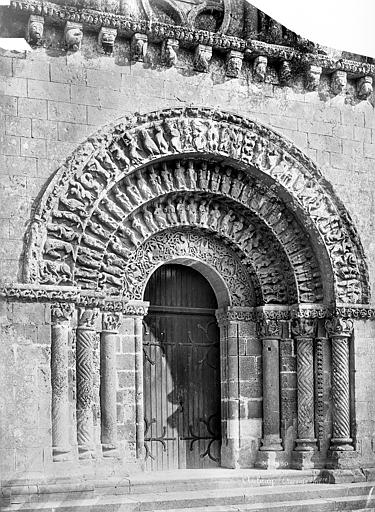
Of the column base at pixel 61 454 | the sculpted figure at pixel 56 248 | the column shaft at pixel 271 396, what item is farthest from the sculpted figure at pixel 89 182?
the column shaft at pixel 271 396

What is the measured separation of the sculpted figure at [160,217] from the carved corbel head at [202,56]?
138cm

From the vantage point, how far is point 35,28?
22.2ft

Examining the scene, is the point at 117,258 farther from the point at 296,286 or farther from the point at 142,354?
the point at 296,286

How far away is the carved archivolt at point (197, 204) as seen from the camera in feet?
22.8

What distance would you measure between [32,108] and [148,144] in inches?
42.3

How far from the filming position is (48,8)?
6805 millimetres

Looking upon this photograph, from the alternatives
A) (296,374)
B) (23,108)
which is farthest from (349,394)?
(23,108)

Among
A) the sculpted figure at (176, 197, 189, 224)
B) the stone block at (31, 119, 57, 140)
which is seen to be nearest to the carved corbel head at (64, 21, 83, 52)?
the stone block at (31, 119, 57, 140)

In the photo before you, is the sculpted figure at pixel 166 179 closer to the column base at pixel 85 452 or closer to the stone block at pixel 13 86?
the stone block at pixel 13 86

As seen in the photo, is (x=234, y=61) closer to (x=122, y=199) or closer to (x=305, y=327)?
(x=122, y=199)

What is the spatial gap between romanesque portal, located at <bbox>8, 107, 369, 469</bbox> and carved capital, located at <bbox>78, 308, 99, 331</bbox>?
0.02m

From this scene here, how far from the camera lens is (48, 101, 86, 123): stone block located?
698 centimetres

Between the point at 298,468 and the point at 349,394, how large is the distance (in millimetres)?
897

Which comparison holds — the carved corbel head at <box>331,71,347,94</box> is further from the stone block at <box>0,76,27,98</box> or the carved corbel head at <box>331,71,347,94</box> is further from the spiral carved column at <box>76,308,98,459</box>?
the spiral carved column at <box>76,308,98,459</box>
